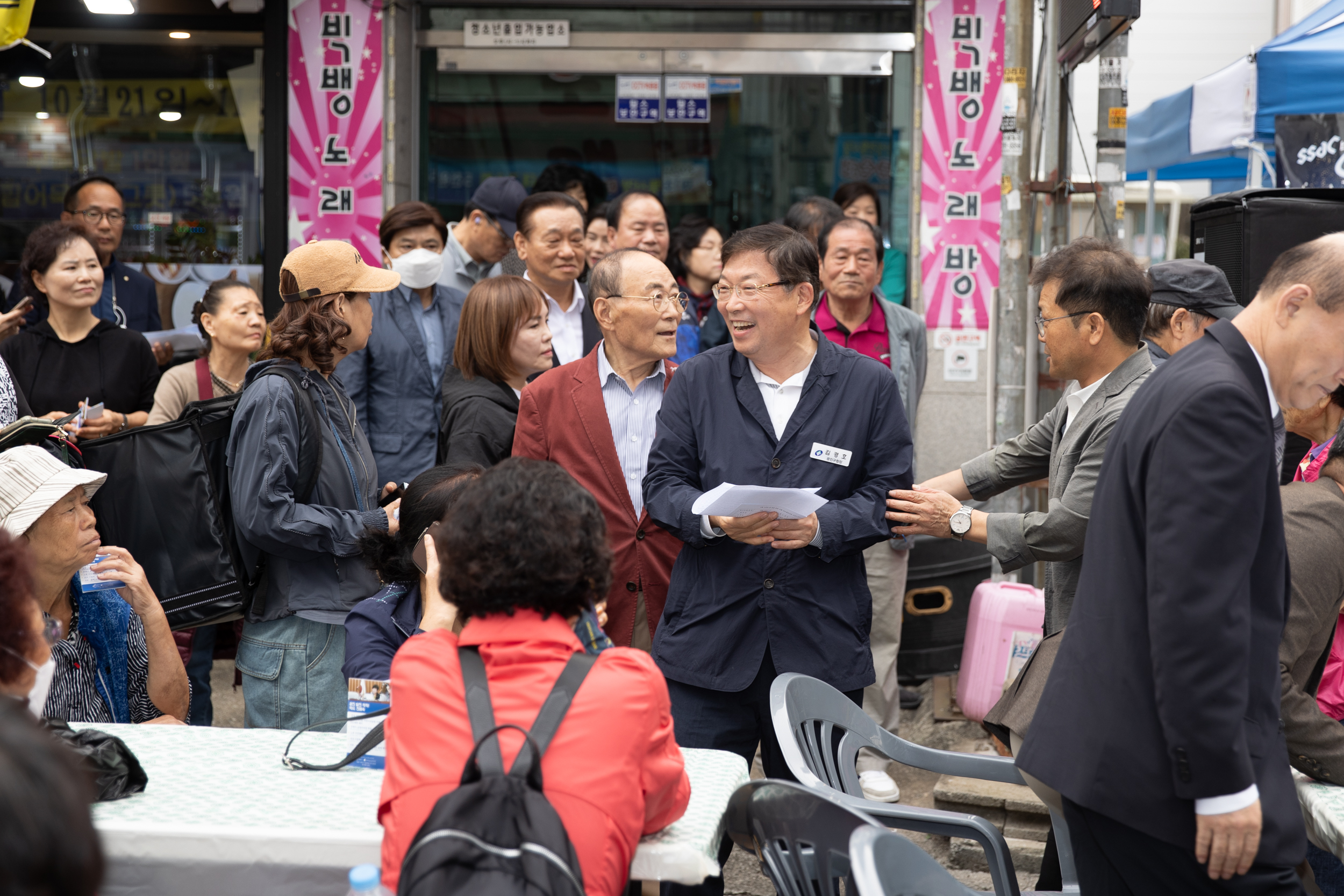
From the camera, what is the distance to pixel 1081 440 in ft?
9.80

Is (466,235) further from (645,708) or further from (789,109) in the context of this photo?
(645,708)

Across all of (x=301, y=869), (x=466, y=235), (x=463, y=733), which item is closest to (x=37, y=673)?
(x=301, y=869)

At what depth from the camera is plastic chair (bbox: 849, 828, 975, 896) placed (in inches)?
68.9

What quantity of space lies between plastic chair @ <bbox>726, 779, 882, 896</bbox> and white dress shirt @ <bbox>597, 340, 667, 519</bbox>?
1.44 m

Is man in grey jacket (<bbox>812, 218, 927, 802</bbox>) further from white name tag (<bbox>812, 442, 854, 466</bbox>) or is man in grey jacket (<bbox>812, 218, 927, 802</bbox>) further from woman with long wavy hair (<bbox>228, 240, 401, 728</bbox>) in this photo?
woman with long wavy hair (<bbox>228, 240, 401, 728</bbox>)

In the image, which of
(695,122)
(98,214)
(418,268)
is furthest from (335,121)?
(418,268)

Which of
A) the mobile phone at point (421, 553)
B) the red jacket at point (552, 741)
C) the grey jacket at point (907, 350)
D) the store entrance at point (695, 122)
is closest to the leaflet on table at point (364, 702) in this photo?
the mobile phone at point (421, 553)

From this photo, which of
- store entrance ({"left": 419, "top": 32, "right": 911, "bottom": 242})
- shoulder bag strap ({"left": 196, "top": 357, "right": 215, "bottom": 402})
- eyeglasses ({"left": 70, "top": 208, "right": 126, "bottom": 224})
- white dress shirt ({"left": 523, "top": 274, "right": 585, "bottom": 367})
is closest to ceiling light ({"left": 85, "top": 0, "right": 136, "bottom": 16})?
eyeglasses ({"left": 70, "top": 208, "right": 126, "bottom": 224})

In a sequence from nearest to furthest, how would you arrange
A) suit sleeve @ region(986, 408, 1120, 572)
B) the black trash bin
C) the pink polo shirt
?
1. suit sleeve @ region(986, 408, 1120, 572)
2. the pink polo shirt
3. the black trash bin

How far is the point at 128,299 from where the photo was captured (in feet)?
20.2

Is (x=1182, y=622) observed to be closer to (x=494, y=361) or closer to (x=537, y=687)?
(x=537, y=687)

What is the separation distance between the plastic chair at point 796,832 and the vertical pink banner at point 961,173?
5.11 meters

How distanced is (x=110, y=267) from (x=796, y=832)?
17.7 feet

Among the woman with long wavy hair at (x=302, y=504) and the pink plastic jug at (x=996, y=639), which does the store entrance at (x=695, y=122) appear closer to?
the pink plastic jug at (x=996, y=639)
